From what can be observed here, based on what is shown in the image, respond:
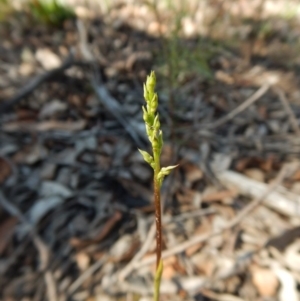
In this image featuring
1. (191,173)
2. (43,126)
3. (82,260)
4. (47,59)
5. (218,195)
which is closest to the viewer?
(82,260)

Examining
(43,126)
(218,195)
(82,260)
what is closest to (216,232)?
(218,195)

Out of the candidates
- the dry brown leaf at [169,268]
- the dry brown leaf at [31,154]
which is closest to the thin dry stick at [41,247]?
the dry brown leaf at [31,154]

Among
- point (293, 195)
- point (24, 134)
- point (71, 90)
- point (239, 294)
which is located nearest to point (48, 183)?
point (24, 134)

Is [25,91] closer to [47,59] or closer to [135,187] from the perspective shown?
[47,59]

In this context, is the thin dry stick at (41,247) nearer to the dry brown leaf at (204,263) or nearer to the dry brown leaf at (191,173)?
the dry brown leaf at (204,263)

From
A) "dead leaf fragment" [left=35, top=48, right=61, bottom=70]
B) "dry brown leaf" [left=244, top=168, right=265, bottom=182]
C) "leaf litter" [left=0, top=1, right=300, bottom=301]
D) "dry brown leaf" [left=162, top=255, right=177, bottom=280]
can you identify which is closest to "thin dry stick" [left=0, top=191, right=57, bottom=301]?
"leaf litter" [left=0, top=1, right=300, bottom=301]

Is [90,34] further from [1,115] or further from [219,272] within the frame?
[219,272]

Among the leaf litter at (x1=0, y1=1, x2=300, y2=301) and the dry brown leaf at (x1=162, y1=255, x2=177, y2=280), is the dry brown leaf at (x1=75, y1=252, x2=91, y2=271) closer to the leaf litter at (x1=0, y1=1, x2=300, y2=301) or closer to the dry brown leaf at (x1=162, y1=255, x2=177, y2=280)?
the leaf litter at (x1=0, y1=1, x2=300, y2=301)
